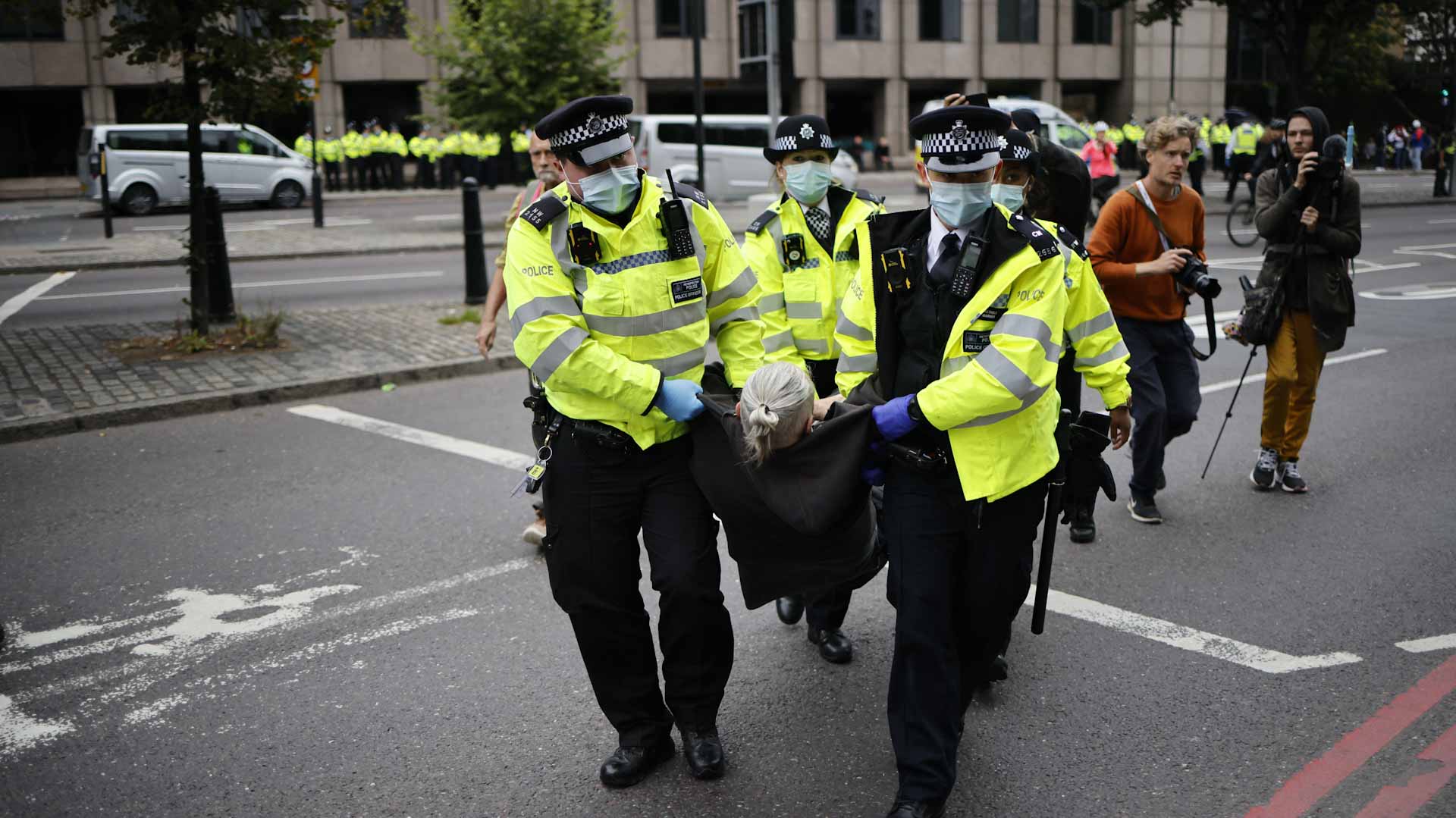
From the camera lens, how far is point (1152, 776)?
3.74m

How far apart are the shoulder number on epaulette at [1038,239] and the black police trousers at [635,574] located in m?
1.13

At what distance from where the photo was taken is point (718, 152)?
27.3 m

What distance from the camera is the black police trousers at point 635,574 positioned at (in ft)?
12.2

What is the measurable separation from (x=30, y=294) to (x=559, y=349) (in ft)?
44.0

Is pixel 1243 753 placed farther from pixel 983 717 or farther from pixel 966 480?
pixel 966 480

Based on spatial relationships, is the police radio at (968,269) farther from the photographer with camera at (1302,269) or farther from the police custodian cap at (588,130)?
the photographer with camera at (1302,269)

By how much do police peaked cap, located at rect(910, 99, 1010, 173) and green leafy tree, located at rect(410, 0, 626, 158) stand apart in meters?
19.7

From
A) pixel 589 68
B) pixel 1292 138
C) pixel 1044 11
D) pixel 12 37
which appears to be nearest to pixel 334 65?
pixel 12 37

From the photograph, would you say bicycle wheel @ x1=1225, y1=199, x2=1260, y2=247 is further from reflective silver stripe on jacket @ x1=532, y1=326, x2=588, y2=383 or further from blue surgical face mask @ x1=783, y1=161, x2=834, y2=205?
reflective silver stripe on jacket @ x1=532, y1=326, x2=588, y2=383

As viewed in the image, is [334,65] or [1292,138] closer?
[1292,138]

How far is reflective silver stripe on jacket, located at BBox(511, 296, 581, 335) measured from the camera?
3578 mm

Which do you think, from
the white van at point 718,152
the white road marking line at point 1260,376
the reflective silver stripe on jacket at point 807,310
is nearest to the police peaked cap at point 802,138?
the reflective silver stripe on jacket at point 807,310

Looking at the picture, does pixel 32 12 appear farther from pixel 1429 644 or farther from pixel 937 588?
pixel 1429 644

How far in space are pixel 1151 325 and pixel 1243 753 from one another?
2.69 metres
